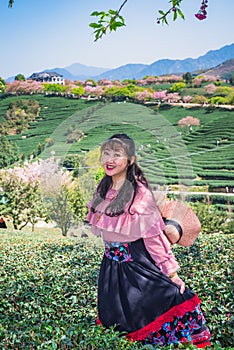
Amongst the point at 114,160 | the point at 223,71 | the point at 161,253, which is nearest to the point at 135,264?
the point at 161,253

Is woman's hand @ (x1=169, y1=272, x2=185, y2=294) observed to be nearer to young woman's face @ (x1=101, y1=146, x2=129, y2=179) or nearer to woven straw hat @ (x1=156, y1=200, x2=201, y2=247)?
woven straw hat @ (x1=156, y1=200, x2=201, y2=247)

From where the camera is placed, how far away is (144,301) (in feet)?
6.02

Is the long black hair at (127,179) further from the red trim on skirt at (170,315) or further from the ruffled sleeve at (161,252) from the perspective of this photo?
the red trim on skirt at (170,315)

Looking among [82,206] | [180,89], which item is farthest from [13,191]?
[180,89]

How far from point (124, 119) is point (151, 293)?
638mm

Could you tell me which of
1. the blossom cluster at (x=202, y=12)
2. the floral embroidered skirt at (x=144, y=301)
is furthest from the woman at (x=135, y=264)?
the blossom cluster at (x=202, y=12)

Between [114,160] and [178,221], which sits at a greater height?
[114,160]

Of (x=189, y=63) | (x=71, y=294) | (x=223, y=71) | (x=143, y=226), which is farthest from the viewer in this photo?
(x=189, y=63)

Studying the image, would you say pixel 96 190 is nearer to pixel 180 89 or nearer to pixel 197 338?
pixel 197 338

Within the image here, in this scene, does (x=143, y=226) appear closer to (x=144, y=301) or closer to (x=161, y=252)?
(x=161, y=252)

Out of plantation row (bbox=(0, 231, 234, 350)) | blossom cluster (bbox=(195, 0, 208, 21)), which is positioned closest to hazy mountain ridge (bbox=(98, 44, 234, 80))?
plantation row (bbox=(0, 231, 234, 350))

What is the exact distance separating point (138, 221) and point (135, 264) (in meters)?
0.19

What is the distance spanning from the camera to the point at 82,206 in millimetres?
2000

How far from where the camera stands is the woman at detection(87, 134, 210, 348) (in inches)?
68.9
